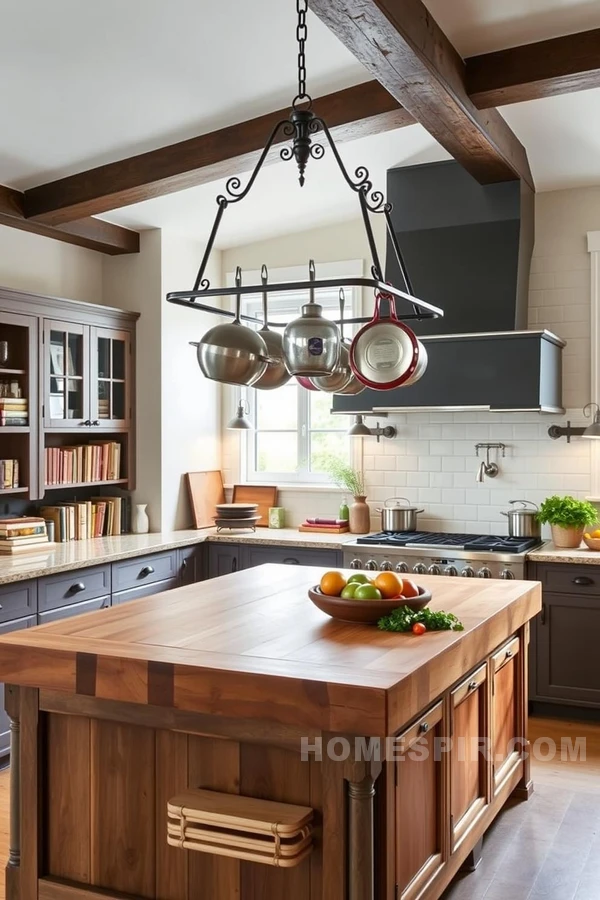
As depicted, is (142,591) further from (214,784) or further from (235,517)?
(214,784)

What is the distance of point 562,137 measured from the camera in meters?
5.21

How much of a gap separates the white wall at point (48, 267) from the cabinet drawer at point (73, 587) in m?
1.88

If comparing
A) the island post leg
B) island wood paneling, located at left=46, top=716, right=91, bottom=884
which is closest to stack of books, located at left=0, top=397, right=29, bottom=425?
island wood paneling, located at left=46, top=716, right=91, bottom=884

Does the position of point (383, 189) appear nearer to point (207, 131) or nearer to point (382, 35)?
point (207, 131)

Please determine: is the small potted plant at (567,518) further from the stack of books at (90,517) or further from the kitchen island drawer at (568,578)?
the stack of books at (90,517)

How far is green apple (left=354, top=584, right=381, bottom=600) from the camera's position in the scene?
3.22 m

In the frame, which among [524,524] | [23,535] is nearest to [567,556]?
[524,524]

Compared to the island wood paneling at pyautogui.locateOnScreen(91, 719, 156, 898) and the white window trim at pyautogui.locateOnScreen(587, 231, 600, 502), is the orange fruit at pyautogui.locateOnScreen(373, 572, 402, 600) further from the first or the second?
the white window trim at pyautogui.locateOnScreen(587, 231, 600, 502)

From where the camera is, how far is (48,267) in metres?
6.07

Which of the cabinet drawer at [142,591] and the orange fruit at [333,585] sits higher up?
the orange fruit at [333,585]

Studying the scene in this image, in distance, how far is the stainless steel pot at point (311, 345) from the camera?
2795 mm

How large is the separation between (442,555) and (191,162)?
2.69 metres

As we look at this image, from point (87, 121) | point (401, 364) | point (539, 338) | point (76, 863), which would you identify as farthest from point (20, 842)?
point (539, 338)

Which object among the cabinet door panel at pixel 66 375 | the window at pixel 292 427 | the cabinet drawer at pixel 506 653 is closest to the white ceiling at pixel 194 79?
the cabinet door panel at pixel 66 375
